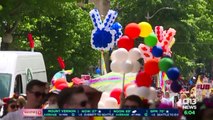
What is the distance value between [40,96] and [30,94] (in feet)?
0.33

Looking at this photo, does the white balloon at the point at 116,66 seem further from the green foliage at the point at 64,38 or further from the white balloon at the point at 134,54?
the green foliage at the point at 64,38

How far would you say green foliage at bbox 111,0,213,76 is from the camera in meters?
49.8

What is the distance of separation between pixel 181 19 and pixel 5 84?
38548 millimetres

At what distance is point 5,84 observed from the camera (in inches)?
529

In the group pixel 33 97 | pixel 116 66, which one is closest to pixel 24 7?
pixel 116 66

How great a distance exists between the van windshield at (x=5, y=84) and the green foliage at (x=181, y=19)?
35859 mm

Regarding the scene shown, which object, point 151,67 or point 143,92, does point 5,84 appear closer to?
point 151,67

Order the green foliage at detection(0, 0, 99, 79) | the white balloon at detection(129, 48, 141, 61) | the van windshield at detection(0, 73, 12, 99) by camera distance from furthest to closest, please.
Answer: the green foliage at detection(0, 0, 99, 79), the van windshield at detection(0, 73, 12, 99), the white balloon at detection(129, 48, 141, 61)

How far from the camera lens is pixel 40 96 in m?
6.40

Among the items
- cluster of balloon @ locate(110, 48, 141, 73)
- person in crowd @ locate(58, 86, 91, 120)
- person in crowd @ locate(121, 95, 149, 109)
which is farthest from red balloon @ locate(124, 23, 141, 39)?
person in crowd @ locate(58, 86, 91, 120)

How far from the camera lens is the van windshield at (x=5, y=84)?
13.3 m

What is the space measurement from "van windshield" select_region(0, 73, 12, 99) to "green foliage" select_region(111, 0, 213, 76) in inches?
1412

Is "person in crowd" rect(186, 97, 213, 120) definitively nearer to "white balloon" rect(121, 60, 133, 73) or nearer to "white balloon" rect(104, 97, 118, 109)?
"white balloon" rect(104, 97, 118, 109)

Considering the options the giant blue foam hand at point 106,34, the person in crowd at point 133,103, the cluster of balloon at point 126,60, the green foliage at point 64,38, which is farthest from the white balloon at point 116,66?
the green foliage at point 64,38
